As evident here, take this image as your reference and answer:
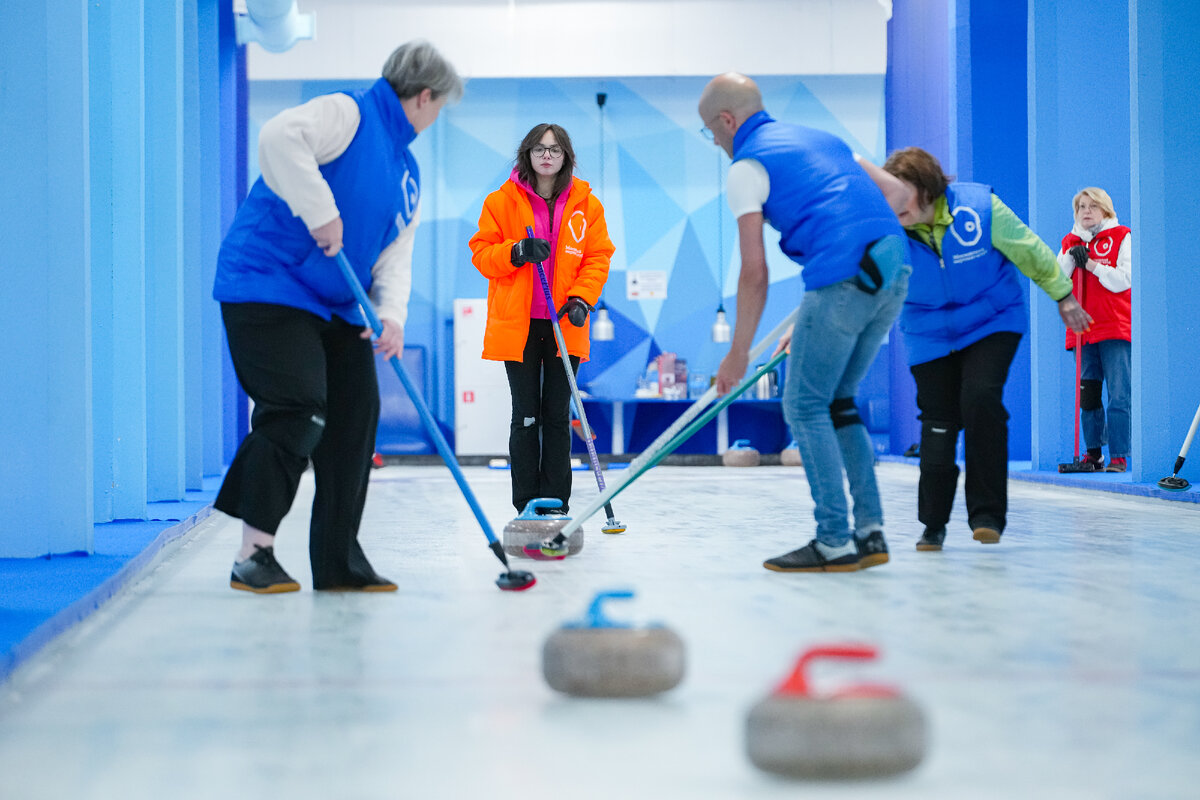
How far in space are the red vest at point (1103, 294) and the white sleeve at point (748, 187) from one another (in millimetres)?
4068

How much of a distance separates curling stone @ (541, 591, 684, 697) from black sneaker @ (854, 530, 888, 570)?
145cm

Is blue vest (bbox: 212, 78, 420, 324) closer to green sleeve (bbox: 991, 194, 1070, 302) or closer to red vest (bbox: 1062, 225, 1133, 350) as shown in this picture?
green sleeve (bbox: 991, 194, 1070, 302)

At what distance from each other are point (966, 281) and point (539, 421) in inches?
53.0

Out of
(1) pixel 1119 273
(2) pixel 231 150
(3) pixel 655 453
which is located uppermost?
(2) pixel 231 150

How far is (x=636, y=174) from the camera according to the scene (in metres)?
10.8

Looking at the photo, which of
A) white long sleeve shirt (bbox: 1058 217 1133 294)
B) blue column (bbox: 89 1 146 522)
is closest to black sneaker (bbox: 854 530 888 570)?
blue column (bbox: 89 1 146 522)

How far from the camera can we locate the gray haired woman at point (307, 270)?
238cm

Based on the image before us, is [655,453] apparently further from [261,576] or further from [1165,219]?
[1165,219]

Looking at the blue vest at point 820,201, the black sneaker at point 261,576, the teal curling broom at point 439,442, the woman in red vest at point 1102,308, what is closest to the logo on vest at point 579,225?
the blue vest at point 820,201

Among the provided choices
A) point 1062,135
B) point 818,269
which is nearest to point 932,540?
point 818,269

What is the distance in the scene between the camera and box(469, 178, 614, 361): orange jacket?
11.9 ft

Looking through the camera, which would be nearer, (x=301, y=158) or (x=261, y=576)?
(x=301, y=158)

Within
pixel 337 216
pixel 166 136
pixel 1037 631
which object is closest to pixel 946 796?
pixel 1037 631

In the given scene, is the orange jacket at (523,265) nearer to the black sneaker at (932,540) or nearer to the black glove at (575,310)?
the black glove at (575,310)
